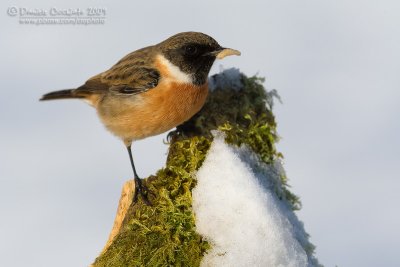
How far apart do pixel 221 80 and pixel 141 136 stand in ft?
3.88

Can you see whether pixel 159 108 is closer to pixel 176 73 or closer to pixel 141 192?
pixel 176 73

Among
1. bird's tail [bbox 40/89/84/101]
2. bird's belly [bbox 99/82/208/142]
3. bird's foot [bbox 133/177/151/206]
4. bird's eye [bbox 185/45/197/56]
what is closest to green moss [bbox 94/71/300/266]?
bird's foot [bbox 133/177/151/206]

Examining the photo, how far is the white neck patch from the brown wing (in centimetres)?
15

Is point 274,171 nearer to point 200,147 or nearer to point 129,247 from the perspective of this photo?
point 200,147

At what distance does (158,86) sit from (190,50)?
1.86 feet

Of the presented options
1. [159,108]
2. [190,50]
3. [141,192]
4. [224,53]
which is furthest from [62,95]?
[141,192]

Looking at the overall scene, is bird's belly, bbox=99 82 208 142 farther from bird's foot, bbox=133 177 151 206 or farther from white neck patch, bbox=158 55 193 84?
bird's foot, bbox=133 177 151 206

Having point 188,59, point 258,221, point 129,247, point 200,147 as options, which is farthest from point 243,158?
point 188,59

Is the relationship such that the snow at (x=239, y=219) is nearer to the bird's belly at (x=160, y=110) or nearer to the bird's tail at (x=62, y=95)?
the bird's belly at (x=160, y=110)

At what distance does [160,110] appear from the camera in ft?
22.7

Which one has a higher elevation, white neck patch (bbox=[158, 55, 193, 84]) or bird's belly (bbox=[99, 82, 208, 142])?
white neck patch (bbox=[158, 55, 193, 84])

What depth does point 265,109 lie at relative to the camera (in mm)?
6590

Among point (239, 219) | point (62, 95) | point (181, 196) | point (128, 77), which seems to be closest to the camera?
point (239, 219)

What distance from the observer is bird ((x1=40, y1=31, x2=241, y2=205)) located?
270 inches
